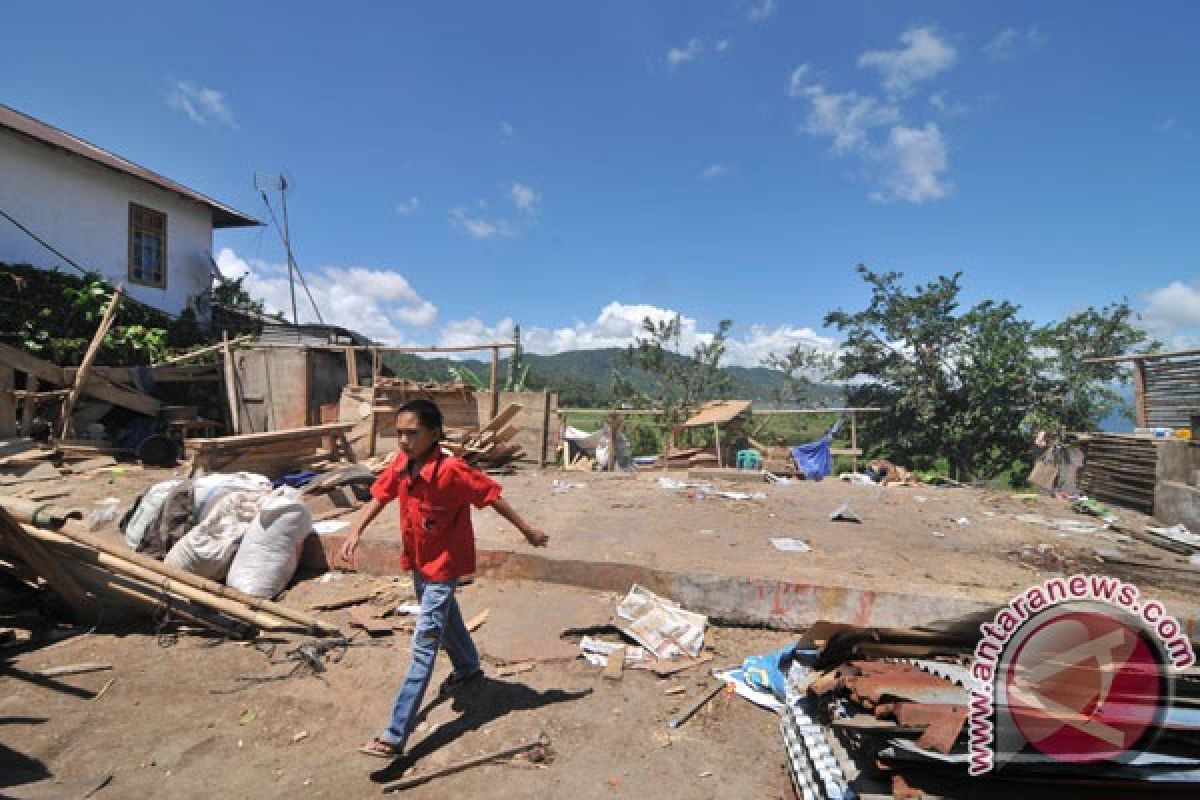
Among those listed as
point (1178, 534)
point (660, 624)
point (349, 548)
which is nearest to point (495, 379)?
point (660, 624)

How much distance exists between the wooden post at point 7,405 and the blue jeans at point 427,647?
10.2 m

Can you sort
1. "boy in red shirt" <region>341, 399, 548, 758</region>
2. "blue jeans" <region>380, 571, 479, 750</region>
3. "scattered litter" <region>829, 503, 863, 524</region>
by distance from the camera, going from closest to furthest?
1. "blue jeans" <region>380, 571, 479, 750</region>
2. "boy in red shirt" <region>341, 399, 548, 758</region>
3. "scattered litter" <region>829, 503, 863, 524</region>

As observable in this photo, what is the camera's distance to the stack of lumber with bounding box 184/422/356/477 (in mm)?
Answer: 6785

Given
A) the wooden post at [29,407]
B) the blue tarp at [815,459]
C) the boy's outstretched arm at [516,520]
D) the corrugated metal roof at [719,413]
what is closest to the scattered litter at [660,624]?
the boy's outstretched arm at [516,520]

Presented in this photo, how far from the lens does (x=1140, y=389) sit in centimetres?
800

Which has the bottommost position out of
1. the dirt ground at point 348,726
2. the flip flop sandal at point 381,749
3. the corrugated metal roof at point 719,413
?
the dirt ground at point 348,726

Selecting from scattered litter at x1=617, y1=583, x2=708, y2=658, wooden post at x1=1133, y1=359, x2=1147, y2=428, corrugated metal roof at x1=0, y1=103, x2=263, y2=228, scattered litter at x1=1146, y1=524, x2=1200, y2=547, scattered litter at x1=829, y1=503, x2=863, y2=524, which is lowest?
scattered litter at x1=617, y1=583, x2=708, y2=658

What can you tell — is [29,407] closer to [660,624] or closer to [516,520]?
[516,520]

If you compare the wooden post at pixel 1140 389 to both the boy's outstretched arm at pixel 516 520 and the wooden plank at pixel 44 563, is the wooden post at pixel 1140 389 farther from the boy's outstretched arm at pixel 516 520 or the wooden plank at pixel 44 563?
the wooden plank at pixel 44 563

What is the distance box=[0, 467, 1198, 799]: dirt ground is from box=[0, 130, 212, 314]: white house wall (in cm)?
1040

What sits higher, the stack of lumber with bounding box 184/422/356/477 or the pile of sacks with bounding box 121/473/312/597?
the stack of lumber with bounding box 184/422/356/477

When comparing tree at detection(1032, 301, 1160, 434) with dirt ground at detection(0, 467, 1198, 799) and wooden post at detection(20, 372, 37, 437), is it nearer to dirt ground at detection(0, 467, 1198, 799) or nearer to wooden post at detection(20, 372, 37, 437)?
dirt ground at detection(0, 467, 1198, 799)

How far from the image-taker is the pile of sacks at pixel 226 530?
4.76 metres

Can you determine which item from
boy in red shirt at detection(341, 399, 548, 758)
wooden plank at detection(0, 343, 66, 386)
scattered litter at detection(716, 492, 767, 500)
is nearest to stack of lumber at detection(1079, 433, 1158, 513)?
scattered litter at detection(716, 492, 767, 500)
